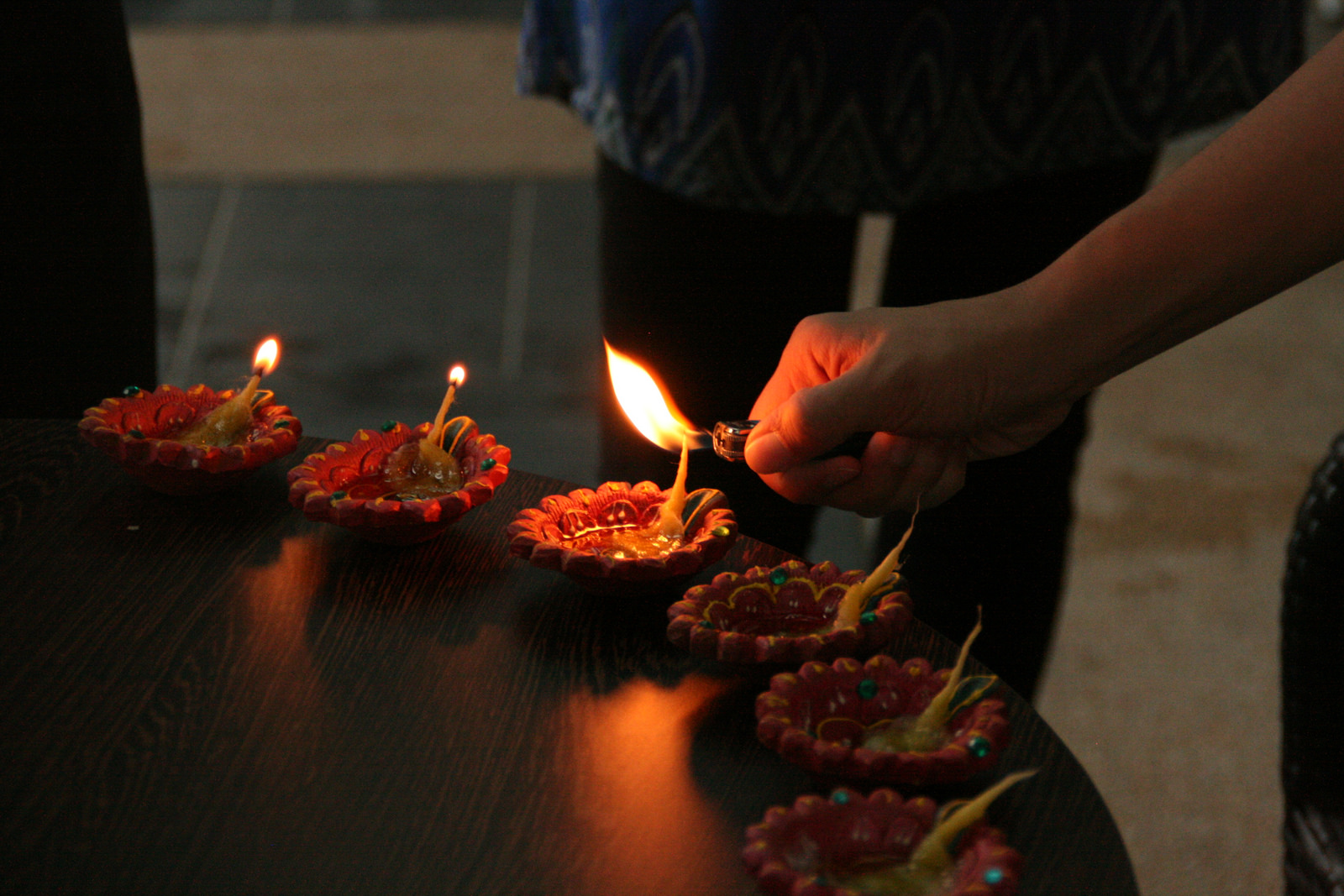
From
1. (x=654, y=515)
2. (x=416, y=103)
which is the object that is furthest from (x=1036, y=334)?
(x=416, y=103)

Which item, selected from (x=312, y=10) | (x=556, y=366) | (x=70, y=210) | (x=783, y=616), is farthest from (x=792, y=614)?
(x=312, y=10)

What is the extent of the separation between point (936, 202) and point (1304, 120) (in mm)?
488

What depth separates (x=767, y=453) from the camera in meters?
0.79

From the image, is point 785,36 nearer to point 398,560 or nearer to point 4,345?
point 398,560

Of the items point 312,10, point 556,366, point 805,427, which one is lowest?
point 556,366

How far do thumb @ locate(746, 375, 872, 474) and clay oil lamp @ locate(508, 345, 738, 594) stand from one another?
44mm

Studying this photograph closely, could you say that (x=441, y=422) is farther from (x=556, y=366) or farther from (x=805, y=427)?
(x=556, y=366)

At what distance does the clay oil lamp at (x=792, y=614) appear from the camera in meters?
0.64

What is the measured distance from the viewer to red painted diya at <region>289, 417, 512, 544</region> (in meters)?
0.73

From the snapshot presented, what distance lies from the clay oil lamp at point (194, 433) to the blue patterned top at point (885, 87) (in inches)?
16.6

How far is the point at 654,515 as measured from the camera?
2.55 ft

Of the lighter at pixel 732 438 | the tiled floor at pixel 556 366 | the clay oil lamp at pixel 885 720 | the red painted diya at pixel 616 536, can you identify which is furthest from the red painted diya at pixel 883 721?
the tiled floor at pixel 556 366

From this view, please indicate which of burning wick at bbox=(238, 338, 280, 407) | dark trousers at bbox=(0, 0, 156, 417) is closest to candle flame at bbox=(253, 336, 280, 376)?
burning wick at bbox=(238, 338, 280, 407)

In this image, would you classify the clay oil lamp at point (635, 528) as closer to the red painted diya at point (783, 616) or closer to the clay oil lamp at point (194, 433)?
the red painted diya at point (783, 616)
